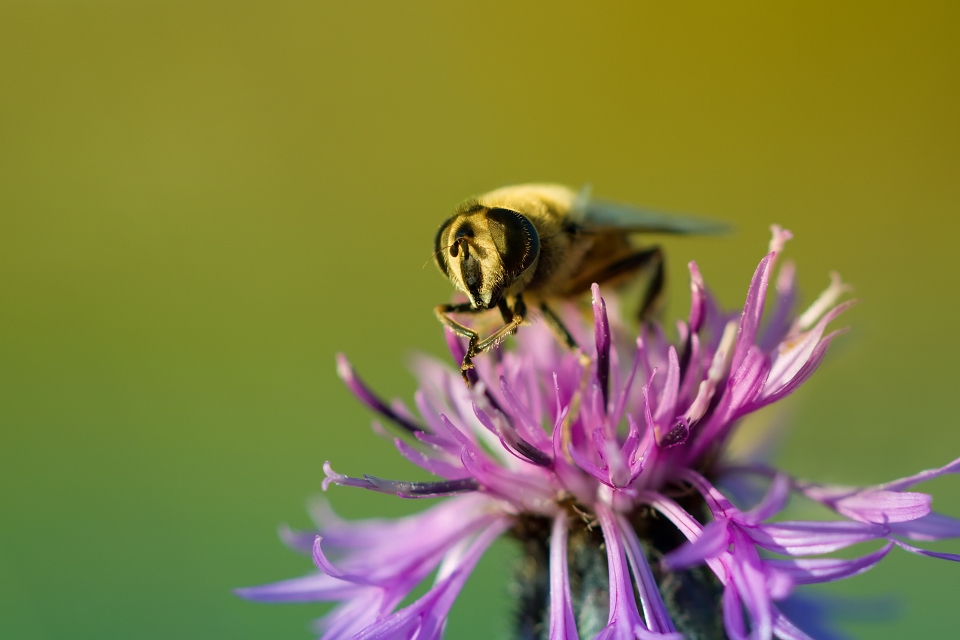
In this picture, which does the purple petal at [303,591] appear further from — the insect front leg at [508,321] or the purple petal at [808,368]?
the purple petal at [808,368]

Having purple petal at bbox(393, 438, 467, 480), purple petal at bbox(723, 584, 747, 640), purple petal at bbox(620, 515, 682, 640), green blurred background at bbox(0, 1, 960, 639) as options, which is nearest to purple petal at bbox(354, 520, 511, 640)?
purple petal at bbox(393, 438, 467, 480)

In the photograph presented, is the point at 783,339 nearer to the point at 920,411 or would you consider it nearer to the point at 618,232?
the point at 618,232

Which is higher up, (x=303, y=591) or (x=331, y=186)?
(x=331, y=186)

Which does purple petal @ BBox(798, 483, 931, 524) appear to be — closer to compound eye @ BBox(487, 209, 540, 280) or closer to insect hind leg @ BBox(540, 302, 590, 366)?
insect hind leg @ BBox(540, 302, 590, 366)

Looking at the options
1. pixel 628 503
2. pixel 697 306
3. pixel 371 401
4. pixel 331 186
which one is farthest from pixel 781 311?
pixel 331 186

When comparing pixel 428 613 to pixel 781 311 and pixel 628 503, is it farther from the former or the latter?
pixel 781 311

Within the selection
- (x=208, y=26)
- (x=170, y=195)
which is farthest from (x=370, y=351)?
(x=208, y=26)
